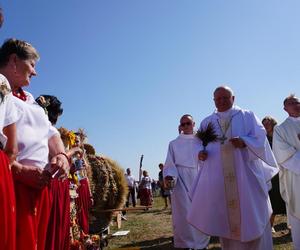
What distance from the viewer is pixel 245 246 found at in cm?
552

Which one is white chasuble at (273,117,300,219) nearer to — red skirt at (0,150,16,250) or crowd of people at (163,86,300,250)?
crowd of people at (163,86,300,250)

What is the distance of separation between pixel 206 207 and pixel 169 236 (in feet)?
13.5

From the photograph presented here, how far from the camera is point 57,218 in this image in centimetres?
342

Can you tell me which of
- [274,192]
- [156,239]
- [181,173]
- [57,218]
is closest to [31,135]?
[57,218]

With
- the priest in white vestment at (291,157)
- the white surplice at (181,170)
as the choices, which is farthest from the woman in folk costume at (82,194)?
the priest in white vestment at (291,157)

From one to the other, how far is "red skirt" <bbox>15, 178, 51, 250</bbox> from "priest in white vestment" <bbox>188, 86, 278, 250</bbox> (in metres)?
3.05

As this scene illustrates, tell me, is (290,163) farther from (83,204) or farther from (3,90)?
(3,90)

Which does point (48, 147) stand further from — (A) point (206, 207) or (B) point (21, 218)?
(A) point (206, 207)

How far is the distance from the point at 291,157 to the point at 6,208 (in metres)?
5.48

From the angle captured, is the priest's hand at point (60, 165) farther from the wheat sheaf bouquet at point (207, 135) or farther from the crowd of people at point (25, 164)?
the wheat sheaf bouquet at point (207, 135)

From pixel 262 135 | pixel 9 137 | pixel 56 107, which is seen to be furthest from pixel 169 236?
pixel 9 137

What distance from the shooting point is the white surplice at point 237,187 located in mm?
5473

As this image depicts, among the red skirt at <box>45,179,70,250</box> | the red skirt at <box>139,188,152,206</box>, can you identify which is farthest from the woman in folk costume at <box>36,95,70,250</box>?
the red skirt at <box>139,188,152,206</box>

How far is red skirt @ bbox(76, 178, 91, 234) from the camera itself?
594cm
